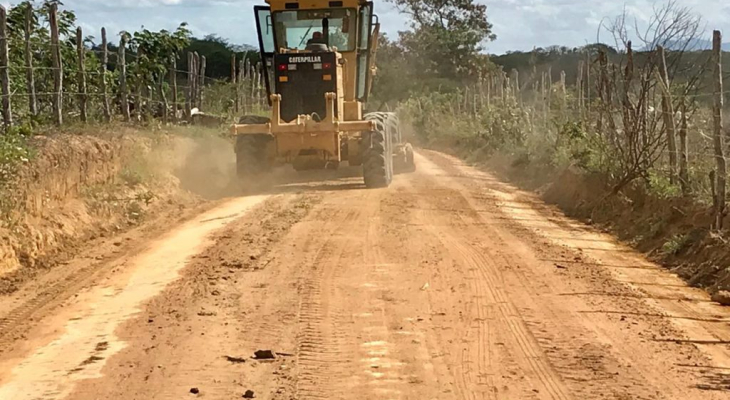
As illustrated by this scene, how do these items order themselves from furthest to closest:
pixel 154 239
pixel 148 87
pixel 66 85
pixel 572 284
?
pixel 148 87
pixel 66 85
pixel 154 239
pixel 572 284

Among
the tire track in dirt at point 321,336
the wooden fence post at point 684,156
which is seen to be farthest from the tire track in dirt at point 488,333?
the wooden fence post at point 684,156

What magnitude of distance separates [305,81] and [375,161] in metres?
1.90

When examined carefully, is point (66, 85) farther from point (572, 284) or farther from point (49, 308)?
point (572, 284)

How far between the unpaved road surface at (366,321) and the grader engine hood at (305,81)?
5136 millimetres

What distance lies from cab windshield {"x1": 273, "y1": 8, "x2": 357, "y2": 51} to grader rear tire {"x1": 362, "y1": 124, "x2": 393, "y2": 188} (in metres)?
1.97

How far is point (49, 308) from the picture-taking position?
25.2ft

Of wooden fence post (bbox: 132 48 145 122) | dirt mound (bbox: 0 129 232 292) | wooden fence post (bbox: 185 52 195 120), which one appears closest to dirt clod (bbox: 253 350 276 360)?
dirt mound (bbox: 0 129 232 292)

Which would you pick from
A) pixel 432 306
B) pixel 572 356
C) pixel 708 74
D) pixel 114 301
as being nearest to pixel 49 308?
pixel 114 301

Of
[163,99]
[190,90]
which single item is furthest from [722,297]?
[190,90]

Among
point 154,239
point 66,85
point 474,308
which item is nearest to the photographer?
point 474,308

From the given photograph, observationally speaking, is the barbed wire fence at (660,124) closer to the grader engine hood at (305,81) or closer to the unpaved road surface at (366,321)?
the unpaved road surface at (366,321)

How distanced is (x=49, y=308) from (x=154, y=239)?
349cm

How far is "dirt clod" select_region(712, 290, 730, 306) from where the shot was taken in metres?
7.86

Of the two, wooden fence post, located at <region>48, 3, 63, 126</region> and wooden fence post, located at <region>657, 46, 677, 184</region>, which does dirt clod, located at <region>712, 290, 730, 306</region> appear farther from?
wooden fence post, located at <region>48, 3, 63, 126</region>
